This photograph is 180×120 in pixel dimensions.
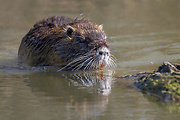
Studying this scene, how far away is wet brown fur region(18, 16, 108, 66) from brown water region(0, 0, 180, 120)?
1.03 ft

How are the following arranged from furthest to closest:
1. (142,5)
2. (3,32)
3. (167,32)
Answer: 1. (142,5)
2. (3,32)
3. (167,32)

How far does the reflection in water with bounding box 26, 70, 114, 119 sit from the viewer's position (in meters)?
3.78

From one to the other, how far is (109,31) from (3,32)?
3.25 meters

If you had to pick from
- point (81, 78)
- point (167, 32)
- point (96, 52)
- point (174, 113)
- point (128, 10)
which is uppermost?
point (128, 10)

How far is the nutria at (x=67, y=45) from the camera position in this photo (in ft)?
19.3

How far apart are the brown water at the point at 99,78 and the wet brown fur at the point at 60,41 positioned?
31 centimetres

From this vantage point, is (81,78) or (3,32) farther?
(3,32)

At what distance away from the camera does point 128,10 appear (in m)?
14.3

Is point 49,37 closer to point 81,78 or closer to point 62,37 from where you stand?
point 62,37

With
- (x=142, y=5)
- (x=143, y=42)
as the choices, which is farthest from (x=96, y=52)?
(x=142, y=5)

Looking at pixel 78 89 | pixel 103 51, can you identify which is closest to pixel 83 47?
pixel 103 51

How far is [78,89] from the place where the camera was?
475cm

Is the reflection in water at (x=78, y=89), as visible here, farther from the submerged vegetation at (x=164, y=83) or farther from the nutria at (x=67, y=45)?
the submerged vegetation at (x=164, y=83)

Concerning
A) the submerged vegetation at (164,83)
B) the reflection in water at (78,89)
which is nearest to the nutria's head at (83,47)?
the reflection in water at (78,89)
